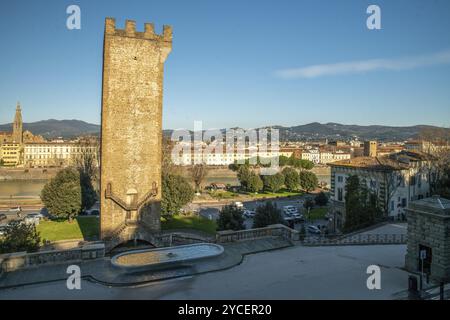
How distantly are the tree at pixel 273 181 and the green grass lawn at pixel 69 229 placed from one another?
31.6 m

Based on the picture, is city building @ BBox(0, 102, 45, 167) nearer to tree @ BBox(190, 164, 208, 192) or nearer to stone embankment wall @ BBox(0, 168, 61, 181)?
stone embankment wall @ BBox(0, 168, 61, 181)

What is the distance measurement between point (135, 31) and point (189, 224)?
48.9 ft

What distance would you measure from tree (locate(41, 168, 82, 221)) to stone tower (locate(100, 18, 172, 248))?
38.2ft

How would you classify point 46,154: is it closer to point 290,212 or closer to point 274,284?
point 290,212

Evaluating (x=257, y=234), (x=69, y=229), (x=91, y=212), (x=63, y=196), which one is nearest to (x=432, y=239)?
(x=257, y=234)

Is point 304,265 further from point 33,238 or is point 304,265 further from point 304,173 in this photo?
point 304,173

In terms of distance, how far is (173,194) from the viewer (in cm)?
2941

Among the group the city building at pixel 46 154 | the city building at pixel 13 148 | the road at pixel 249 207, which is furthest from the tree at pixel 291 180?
the city building at pixel 13 148

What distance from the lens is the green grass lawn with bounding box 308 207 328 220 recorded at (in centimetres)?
3909

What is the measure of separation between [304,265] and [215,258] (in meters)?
2.83

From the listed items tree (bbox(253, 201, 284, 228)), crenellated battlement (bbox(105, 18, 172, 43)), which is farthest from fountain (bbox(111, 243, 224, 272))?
crenellated battlement (bbox(105, 18, 172, 43))

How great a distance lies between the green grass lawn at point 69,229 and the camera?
2470 cm

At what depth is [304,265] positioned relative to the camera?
1197 cm
